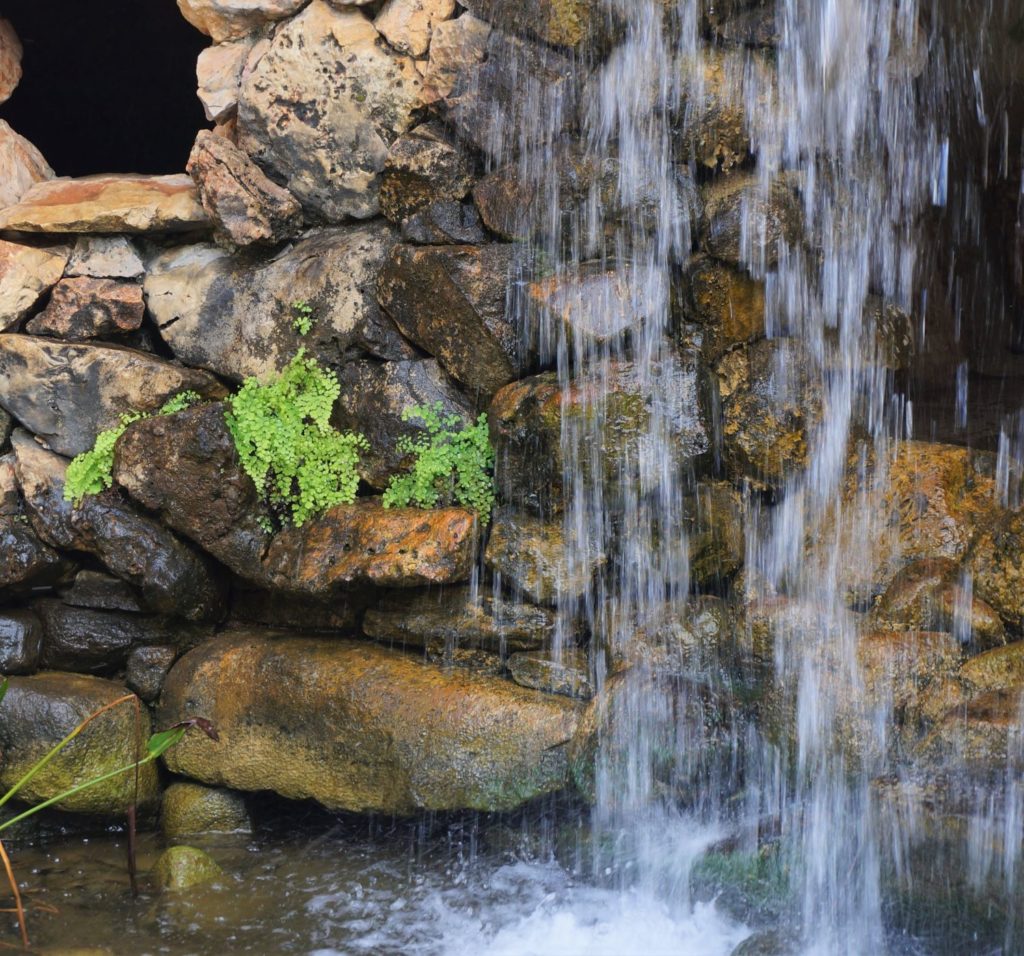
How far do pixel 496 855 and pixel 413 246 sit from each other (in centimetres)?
328

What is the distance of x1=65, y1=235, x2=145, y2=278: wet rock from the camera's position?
655 cm

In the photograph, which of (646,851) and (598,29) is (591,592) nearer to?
(646,851)

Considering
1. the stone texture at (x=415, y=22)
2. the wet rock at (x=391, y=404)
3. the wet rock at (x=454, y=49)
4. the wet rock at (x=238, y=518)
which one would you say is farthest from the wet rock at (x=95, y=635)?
the stone texture at (x=415, y=22)

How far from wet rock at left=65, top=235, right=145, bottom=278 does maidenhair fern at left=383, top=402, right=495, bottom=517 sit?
2260mm

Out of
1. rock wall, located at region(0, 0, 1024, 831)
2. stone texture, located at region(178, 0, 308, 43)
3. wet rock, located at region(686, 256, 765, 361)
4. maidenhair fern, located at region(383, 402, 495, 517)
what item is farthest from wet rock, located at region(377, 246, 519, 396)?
stone texture, located at region(178, 0, 308, 43)

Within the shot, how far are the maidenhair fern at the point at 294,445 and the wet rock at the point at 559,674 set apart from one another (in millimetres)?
1385

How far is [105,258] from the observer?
21.6 feet

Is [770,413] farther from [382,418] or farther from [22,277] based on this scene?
[22,277]

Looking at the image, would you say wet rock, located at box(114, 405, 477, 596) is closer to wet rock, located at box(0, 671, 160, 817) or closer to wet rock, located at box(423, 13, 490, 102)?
wet rock, located at box(0, 671, 160, 817)

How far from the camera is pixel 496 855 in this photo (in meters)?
5.18

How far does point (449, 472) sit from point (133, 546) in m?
1.82

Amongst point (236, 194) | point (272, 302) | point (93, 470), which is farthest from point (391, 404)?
point (93, 470)

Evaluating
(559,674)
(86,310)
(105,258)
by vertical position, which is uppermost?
(105,258)

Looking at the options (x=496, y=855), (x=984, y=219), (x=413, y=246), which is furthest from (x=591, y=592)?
(x=984, y=219)
